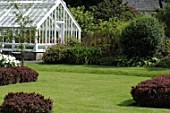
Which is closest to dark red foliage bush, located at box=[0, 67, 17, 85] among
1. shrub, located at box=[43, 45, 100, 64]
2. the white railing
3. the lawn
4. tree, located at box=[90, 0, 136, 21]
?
the lawn

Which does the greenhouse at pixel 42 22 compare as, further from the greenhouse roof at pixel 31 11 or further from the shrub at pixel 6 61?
the shrub at pixel 6 61

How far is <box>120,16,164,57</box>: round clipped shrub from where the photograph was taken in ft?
101

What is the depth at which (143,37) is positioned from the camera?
101ft

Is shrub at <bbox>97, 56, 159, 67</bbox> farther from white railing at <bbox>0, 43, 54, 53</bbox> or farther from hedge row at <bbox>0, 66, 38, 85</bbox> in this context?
hedge row at <bbox>0, 66, 38, 85</bbox>

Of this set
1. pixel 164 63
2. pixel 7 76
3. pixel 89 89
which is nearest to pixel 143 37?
pixel 164 63

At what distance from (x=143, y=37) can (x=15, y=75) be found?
12000mm

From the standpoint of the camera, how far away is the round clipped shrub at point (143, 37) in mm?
30703

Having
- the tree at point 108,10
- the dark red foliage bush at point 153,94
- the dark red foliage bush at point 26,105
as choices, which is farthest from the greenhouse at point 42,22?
the dark red foliage bush at point 26,105

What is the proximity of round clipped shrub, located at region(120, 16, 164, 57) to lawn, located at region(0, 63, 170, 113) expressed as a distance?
3.03 metres

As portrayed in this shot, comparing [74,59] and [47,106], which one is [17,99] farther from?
[74,59]

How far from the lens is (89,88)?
748 inches

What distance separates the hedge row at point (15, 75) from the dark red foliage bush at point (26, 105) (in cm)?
732

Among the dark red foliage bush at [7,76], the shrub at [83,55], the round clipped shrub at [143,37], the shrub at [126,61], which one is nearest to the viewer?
the dark red foliage bush at [7,76]

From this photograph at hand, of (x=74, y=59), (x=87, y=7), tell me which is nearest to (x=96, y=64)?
(x=74, y=59)
